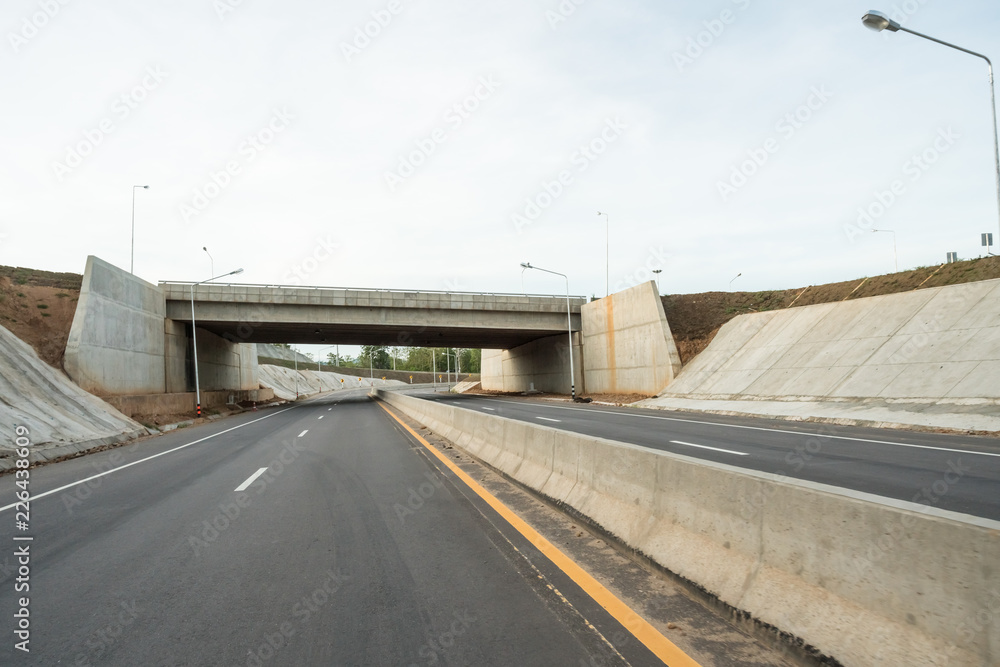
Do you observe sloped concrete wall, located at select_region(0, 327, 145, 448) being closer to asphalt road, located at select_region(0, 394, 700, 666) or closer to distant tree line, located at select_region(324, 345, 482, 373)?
asphalt road, located at select_region(0, 394, 700, 666)

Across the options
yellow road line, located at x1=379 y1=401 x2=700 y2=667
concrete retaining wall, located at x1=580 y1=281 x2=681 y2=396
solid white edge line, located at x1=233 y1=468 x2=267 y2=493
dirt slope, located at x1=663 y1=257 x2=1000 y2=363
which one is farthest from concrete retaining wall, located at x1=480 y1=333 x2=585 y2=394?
yellow road line, located at x1=379 y1=401 x2=700 y2=667

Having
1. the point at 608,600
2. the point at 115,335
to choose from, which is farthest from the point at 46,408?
the point at 608,600

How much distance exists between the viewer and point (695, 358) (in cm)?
3108

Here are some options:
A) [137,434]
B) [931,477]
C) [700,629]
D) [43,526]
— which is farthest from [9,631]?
[137,434]

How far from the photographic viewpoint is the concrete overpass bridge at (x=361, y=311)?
36438mm

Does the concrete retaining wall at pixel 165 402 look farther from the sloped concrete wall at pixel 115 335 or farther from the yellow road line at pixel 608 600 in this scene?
the yellow road line at pixel 608 600

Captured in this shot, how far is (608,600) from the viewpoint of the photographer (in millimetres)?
4039

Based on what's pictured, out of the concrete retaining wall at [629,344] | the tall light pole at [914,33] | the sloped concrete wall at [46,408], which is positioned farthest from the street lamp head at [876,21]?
the sloped concrete wall at [46,408]

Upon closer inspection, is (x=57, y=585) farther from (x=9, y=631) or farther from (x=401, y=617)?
(x=401, y=617)

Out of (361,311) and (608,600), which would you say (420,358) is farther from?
(608,600)

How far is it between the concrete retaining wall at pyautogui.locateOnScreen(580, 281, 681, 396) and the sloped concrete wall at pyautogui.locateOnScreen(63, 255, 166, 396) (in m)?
26.8

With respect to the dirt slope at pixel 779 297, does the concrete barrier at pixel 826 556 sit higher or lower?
lower

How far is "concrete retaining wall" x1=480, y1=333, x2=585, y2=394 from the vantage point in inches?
1724

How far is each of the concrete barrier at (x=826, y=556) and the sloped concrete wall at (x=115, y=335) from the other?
26.3m
